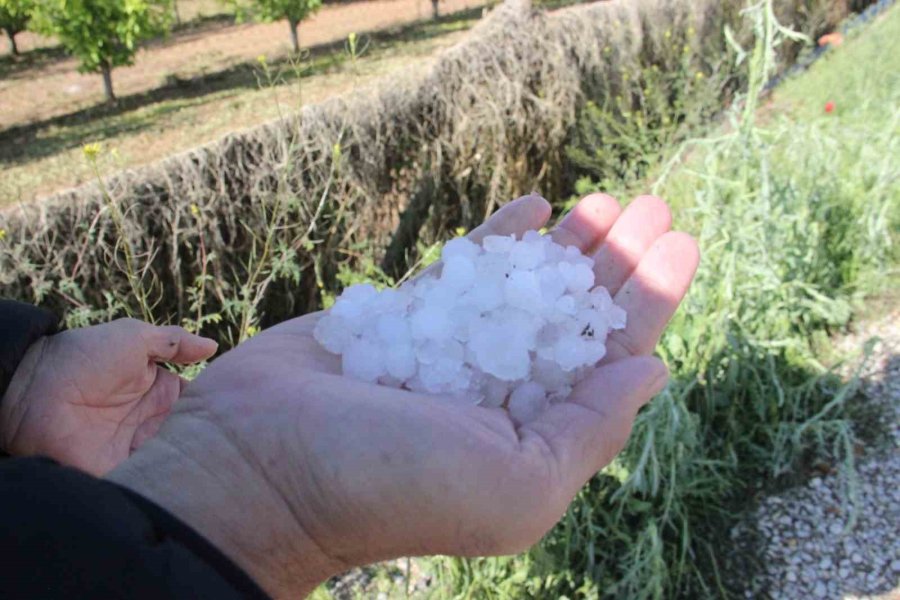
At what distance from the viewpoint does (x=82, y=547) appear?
857mm

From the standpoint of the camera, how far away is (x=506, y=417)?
4.49 ft

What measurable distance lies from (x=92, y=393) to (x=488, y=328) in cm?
84

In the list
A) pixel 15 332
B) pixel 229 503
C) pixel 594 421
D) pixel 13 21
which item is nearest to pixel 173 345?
pixel 15 332

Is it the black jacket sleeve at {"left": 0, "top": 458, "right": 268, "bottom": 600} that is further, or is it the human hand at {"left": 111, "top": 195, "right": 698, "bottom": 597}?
the human hand at {"left": 111, "top": 195, "right": 698, "bottom": 597}

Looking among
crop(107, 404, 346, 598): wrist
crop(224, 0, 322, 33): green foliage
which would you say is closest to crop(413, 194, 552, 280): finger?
crop(107, 404, 346, 598): wrist

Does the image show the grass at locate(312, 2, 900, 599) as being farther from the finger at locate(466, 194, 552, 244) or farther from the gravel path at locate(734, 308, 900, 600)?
the finger at locate(466, 194, 552, 244)

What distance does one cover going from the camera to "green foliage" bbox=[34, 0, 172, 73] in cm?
745

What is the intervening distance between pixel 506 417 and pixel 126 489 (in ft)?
2.10

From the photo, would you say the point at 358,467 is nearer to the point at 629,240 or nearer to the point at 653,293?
the point at 653,293

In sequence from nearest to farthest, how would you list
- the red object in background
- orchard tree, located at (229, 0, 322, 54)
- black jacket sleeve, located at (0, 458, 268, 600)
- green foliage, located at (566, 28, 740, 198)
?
black jacket sleeve, located at (0, 458, 268, 600) → green foliage, located at (566, 28, 740, 198) → the red object in background → orchard tree, located at (229, 0, 322, 54)

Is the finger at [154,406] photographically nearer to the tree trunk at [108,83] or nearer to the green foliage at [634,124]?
the green foliage at [634,124]

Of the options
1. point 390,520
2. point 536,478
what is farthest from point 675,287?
point 390,520

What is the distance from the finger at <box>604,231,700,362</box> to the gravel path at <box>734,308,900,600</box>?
1.12 metres

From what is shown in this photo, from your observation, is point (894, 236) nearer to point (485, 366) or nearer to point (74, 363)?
point (485, 366)
